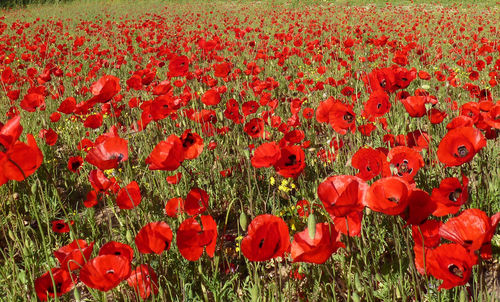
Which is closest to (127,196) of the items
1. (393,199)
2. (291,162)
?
(291,162)

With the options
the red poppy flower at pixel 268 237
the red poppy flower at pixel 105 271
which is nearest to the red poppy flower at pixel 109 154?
the red poppy flower at pixel 105 271

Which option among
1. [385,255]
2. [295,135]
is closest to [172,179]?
[295,135]

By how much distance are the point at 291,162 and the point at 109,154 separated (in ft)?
3.12

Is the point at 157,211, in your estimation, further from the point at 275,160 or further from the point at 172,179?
the point at 275,160

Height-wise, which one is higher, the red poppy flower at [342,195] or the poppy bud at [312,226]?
the red poppy flower at [342,195]

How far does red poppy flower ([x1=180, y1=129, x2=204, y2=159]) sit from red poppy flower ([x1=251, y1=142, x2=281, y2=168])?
38 cm

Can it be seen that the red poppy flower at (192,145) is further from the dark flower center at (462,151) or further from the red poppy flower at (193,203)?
the dark flower center at (462,151)

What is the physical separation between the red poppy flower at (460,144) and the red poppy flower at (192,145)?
1.20 m

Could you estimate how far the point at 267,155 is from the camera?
1831 millimetres

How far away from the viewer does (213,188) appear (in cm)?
301

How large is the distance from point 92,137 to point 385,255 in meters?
3.45

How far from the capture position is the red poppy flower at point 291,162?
72.3 inches

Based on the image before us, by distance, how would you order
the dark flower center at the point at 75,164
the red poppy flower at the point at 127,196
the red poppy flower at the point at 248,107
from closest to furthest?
the red poppy flower at the point at 127,196, the dark flower center at the point at 75,164, the red poppy flower at the point at 248,107

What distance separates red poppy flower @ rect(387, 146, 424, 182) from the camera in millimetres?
1672
